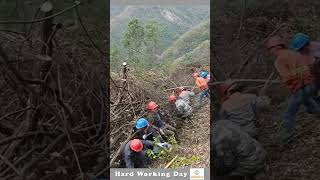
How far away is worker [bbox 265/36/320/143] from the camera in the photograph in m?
2.57

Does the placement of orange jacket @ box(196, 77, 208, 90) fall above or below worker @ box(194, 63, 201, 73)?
below

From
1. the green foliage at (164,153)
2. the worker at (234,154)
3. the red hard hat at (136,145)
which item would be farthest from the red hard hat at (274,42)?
the red hard hat at (136,145)

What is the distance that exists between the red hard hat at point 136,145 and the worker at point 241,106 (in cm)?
38

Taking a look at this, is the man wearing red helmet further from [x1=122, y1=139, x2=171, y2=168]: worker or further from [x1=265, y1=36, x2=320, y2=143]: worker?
[x1=265, y1=36, x2=320, y2=143]: worker

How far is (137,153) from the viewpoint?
8.26ft

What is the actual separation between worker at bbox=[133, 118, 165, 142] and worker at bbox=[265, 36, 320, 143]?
1.88 feet

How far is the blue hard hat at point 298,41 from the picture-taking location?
2.59 metres

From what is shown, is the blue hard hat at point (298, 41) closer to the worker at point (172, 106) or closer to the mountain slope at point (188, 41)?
the mountain slope at point (188, 41)

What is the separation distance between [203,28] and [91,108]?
0.62 metres

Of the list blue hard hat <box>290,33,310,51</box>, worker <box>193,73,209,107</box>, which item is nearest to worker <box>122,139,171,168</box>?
worker <box>193,73,209,107</box>

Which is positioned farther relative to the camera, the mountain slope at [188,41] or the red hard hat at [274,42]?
the red hard hat at [274,42]

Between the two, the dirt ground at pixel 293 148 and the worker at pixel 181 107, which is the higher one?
the worker at pixel 181 107

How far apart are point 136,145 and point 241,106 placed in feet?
1.65

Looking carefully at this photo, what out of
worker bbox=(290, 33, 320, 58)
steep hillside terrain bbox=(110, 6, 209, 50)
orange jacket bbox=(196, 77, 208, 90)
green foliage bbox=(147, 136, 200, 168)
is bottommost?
green foliage bbox=(147, 136, 200, 168)
